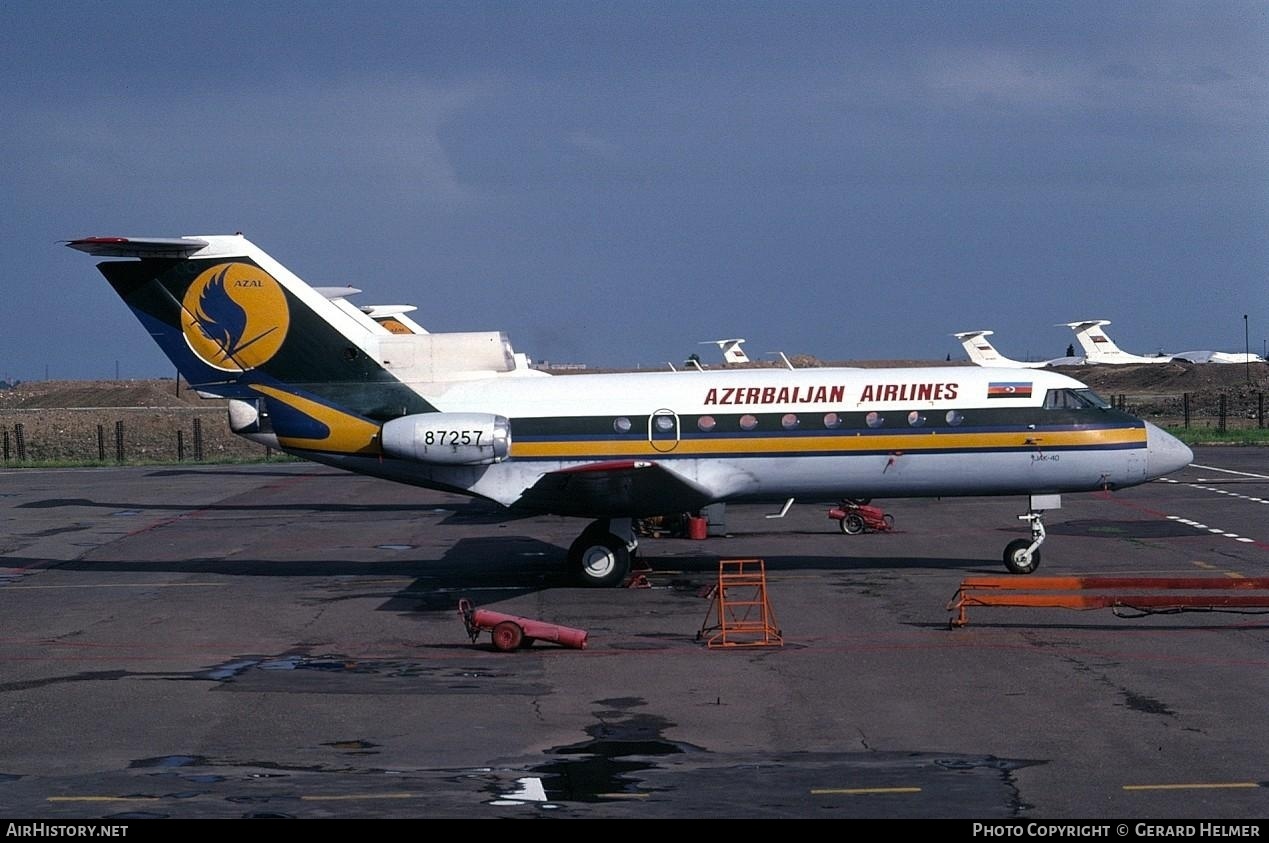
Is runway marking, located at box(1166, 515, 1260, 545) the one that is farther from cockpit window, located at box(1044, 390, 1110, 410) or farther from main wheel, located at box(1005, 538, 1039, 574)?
main wheel, located at box(1005, 538, 1039, 574)

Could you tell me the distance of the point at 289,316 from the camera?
78.6 feet

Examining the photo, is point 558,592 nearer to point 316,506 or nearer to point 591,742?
point 591,742

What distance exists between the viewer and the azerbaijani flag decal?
2402 centimetres

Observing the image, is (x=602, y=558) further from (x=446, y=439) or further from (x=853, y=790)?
(x=853, y=790)

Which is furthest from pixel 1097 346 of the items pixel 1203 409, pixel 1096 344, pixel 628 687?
pixel 628 687

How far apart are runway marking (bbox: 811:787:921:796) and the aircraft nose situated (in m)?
14.3

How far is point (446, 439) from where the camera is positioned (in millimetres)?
22938

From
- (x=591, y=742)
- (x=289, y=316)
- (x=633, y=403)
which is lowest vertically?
(x=591, y=742)

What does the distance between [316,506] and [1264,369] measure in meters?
94.2

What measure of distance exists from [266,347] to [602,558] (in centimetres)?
692

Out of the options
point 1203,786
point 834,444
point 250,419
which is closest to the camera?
point 1203,786

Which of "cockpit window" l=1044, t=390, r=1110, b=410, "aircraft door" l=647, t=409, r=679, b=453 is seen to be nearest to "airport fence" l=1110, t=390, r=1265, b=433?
"cockpit window" l=1044, t=390, r=1110, b=410
